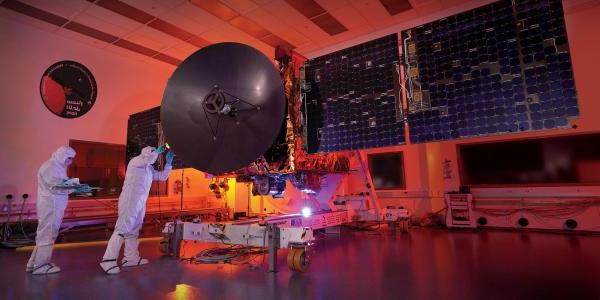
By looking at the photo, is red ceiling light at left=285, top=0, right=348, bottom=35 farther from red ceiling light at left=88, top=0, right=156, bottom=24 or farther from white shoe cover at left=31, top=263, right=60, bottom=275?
white shoe cover at left=31, top=263, right=60, bottom=275

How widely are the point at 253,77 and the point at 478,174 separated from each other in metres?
6.14

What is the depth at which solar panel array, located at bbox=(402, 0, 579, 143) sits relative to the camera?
2.89 m

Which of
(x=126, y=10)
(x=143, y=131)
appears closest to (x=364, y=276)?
(x=143, y=131)

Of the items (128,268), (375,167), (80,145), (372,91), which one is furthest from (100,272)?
(375,167)

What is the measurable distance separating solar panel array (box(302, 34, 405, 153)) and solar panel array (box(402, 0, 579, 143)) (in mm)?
229

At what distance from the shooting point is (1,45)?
253 inches

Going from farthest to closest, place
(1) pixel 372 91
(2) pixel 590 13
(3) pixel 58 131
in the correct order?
1. (3) pixel 58 131
2. (2) pixel 590 13
3. (1) pixel 372 91

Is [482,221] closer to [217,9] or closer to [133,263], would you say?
[133,263]

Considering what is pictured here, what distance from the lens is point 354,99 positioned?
4.07 m

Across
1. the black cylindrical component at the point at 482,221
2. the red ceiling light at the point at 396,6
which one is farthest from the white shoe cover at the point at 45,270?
the black cylindrical component at the point at 482,221

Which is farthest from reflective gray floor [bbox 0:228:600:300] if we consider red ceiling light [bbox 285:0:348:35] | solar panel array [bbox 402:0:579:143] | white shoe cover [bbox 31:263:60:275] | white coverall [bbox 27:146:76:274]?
red ceiling light [bbox 285:0:348:35]

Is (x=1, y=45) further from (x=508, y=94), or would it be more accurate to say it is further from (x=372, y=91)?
(x=508, y=94)

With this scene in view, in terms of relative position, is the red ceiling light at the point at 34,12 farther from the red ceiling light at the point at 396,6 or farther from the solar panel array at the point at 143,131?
the red ceiling light at the point at 396,6

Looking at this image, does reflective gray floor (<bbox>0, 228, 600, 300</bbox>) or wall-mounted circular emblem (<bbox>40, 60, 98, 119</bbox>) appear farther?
wall-mounted circular emblem (<bbox>40, 60, 98, 119</bbox>)
